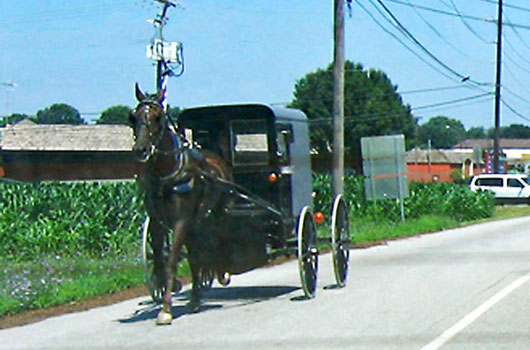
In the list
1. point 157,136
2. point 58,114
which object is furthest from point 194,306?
point 58,114

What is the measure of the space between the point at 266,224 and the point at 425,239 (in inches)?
556

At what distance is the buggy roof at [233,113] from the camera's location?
1266 cm

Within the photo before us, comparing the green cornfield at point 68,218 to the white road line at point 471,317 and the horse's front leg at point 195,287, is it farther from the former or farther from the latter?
the white road line at point 471,317

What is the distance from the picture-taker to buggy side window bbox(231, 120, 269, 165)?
13.0 metres

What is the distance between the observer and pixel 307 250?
12.6m

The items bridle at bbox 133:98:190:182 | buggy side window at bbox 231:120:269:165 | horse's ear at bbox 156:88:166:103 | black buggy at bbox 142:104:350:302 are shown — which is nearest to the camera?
bridle at bbox 133:98:190:182

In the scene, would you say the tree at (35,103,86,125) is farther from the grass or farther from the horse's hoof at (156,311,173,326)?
the horse's hoof at (156,311,173,326)

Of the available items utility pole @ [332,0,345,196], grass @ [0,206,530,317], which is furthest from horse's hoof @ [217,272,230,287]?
utility pole @ [332,0,345,196]

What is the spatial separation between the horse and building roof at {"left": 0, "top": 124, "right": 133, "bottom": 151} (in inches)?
1097

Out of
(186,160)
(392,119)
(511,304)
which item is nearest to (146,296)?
(186,160)

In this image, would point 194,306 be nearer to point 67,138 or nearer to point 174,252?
point 174,252

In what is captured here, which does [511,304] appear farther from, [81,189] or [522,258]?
[81,189]

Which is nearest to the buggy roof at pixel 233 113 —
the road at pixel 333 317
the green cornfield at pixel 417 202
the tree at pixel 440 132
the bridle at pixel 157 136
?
the bridle at pixel 157 136

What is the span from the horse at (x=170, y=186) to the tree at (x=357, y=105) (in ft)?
193
